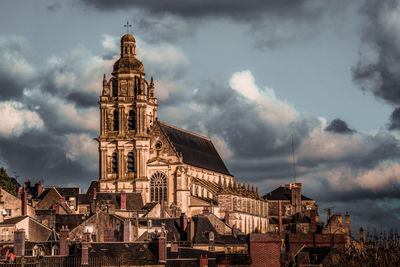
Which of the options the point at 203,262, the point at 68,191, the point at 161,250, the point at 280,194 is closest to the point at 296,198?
the point at 280,194

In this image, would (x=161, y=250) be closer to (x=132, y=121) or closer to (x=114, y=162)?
(x=114, y=162)

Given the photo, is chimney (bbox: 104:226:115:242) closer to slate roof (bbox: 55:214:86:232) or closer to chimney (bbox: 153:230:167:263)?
slate roof (bbox: 55:214:86:232)

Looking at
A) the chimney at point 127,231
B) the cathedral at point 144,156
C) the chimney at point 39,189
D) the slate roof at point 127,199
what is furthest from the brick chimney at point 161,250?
the chimney at point 39,189

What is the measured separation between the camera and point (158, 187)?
479 feet

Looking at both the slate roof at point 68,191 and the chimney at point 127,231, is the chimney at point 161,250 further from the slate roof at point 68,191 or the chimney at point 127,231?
the slate roof at point 68,191

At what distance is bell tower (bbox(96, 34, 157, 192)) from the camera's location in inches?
5728

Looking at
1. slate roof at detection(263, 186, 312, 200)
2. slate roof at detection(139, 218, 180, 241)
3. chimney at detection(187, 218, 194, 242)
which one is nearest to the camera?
chimney at detection(187, 218, 194, 242)

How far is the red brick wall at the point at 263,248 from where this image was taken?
54.0 m

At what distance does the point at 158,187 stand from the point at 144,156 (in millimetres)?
4622

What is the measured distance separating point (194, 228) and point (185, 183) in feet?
129

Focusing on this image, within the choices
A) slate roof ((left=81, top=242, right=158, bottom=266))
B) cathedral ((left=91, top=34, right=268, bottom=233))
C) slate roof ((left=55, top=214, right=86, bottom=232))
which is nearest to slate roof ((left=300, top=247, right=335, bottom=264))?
slate roof ((left=81, top=242, right=158, bottom=266))

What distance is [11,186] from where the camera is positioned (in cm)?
14188

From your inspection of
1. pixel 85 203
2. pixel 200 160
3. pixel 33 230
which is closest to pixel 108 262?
pixel 33 230

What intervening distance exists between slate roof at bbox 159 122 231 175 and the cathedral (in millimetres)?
337
